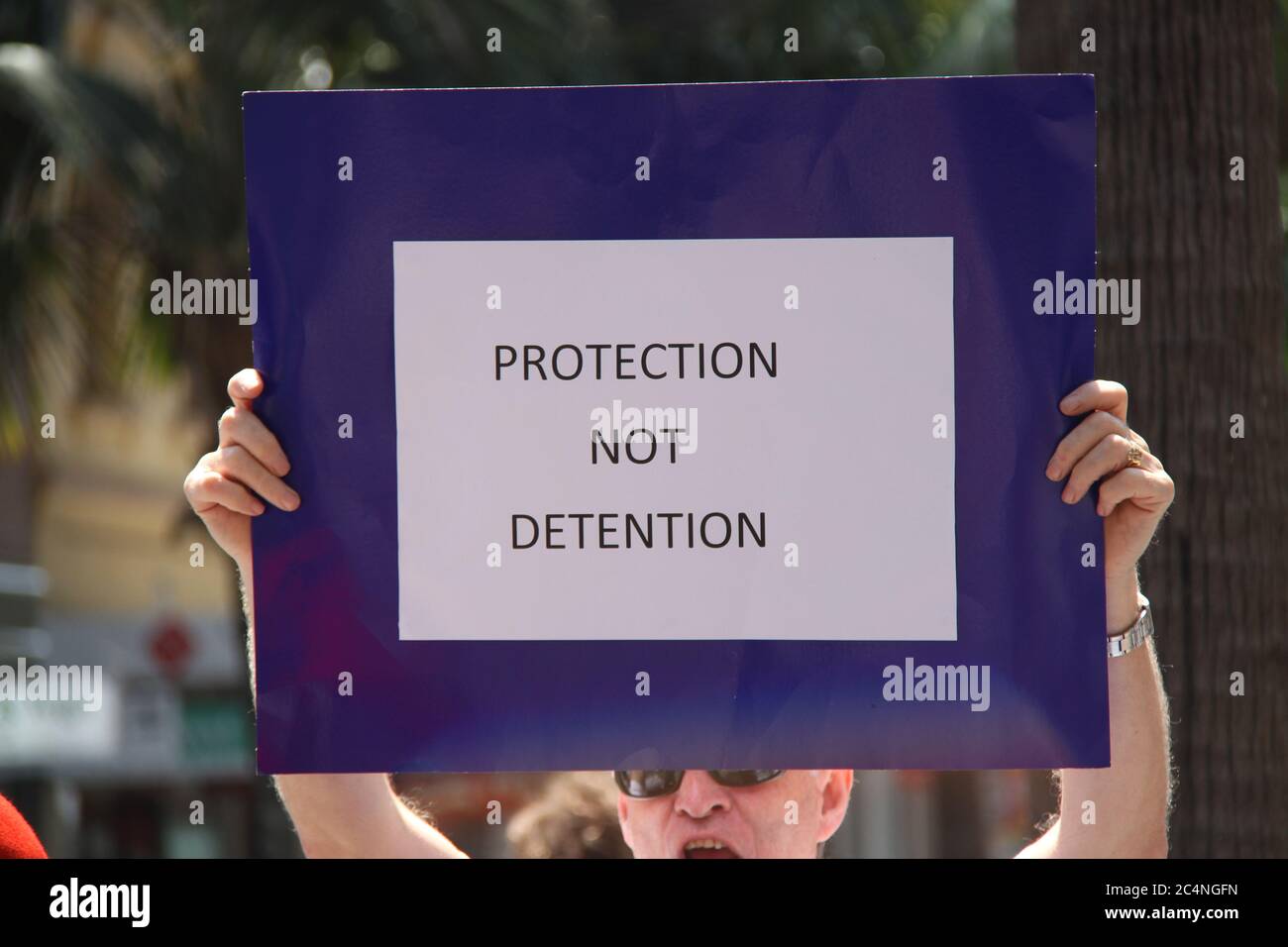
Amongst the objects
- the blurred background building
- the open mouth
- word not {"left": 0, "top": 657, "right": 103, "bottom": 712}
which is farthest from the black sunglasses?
word not {"left": 0, "top": 657, "right": 103, "bottom": 712}

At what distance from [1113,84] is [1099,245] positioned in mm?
348

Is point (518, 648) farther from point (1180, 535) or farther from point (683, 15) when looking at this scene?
point (683, 15)

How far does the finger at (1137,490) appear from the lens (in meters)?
2.53

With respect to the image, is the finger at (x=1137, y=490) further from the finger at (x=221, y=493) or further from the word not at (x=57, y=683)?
the word not at (x=57, y=683)

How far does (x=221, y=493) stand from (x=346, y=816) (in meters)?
0.65

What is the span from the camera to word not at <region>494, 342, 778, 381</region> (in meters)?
2.60

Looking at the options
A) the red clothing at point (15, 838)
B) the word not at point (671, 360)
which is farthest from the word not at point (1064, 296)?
the red clothing at point (15, 838)

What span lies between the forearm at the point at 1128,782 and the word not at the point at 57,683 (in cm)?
578

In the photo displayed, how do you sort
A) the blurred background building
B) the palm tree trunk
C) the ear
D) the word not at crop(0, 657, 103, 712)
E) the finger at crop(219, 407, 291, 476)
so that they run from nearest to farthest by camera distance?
1. the finger at crop(219, 407, 291, 476)
2. the ear
3. the palm tree trunk
4. the word not at crop(0, 657, 103, 712)
5. the blurred background building

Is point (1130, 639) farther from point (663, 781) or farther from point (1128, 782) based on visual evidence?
point (663, 781)

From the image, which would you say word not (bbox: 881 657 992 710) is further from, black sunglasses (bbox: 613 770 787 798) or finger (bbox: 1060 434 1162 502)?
black sunglasses (bbox: 613 770 787 798)

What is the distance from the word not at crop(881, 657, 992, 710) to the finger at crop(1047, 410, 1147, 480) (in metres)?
0.34

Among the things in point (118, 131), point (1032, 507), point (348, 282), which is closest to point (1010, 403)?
point (1032, 507)

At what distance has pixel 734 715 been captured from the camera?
2.59 metres
